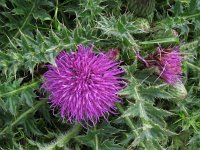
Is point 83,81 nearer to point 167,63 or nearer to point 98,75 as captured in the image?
point 98,75

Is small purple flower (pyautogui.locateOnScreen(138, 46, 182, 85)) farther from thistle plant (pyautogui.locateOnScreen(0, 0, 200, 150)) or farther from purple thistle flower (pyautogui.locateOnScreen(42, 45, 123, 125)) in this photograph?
purple thistle flower (pyautogui.locateOnScreen(42, 45, 123, 125))

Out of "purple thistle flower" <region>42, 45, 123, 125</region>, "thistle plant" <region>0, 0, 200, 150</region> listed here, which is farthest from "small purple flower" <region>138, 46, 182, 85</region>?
"purple thistle flower" <region>42, 45, 123, 125</region>

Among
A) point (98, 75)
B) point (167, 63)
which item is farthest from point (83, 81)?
point (167, 63)

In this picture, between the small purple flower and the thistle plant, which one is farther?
the small purple flower

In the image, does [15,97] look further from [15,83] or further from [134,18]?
[134,18]

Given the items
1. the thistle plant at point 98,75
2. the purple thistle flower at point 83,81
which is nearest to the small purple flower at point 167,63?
the thistle plant at point 98,75

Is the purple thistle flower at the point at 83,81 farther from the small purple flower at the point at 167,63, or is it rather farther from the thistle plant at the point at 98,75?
the small purple flower at the point at 167,63

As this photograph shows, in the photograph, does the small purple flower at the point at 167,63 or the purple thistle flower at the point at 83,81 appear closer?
the purple thistle flower at the point at 83,81
